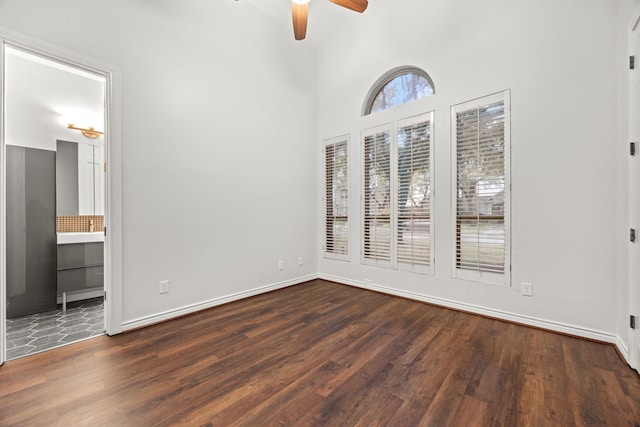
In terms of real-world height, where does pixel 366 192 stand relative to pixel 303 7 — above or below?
below

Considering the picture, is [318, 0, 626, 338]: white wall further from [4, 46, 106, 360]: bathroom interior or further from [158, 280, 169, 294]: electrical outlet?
[4, 46, 106, 360]: bathroom interior

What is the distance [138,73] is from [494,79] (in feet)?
11.7

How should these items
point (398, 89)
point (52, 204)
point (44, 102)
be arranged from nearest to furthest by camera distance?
point (52, 204), point (44, 102), point (398, 89)

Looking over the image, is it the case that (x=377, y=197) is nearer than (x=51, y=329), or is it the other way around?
(x=51, y=329)

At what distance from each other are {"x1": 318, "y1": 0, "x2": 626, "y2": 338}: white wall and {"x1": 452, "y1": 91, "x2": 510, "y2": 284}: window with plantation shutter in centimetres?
9

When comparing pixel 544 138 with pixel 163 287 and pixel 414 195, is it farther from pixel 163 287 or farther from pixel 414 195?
pixel 163 287

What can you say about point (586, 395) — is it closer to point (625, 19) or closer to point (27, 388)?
point (625, 19)

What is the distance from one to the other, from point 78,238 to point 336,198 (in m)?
3.44

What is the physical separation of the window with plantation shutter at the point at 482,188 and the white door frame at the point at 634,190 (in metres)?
0.81

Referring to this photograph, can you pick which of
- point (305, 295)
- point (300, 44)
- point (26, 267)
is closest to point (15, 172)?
point (26, 267)

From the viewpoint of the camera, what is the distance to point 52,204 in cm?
314

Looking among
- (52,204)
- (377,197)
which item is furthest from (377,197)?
(52,204)

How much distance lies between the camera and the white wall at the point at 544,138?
2.28m

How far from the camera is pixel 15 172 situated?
2.93m
